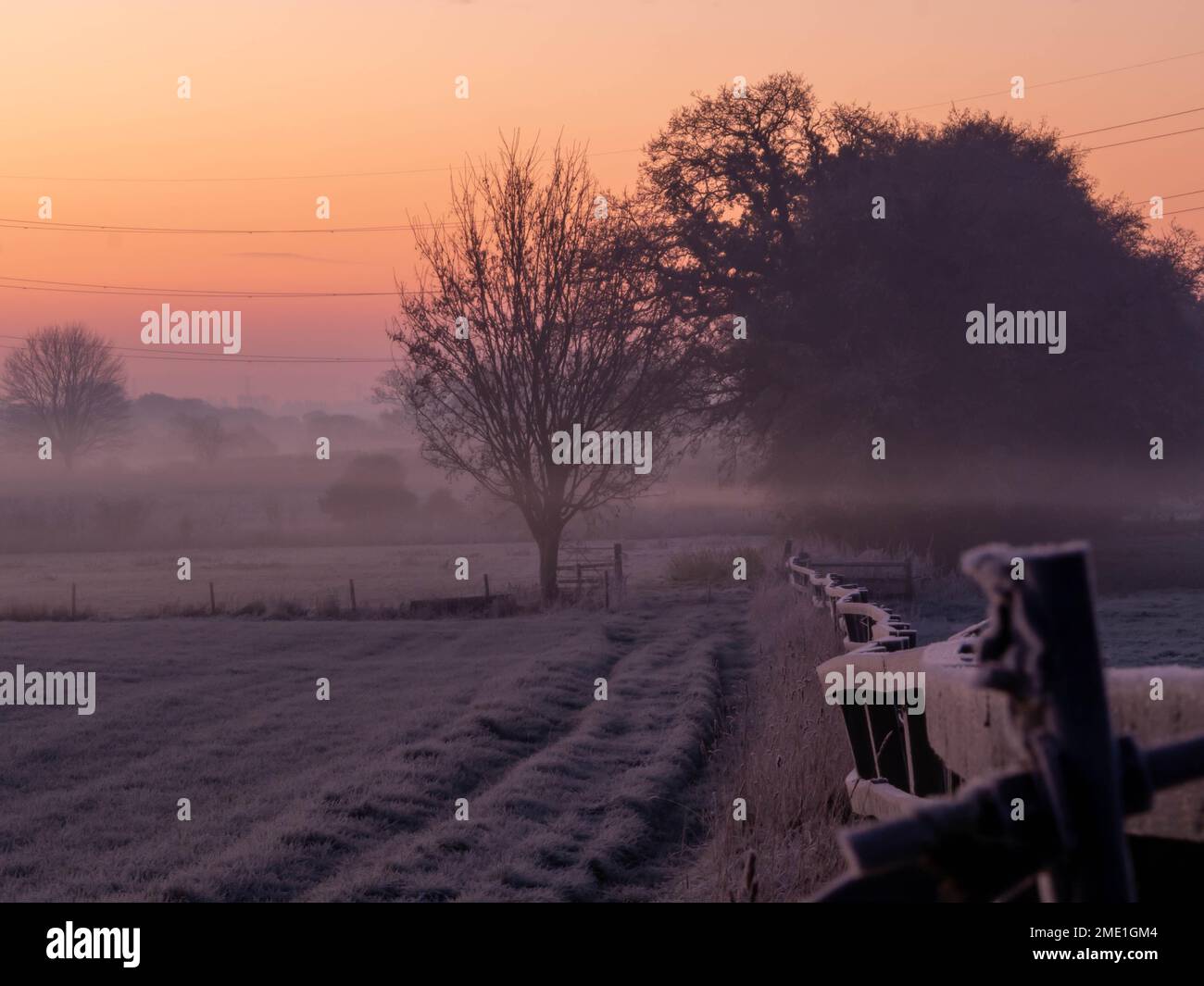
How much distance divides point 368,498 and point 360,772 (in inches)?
2811

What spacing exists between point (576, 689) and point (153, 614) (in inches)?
708

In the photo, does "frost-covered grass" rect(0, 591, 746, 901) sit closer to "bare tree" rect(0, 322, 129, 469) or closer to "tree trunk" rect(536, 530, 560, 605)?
"tree trunk" rect(536, 530, 560, 605)

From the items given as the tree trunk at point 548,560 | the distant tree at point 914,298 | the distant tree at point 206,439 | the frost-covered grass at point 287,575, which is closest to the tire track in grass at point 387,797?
the tree trunk at point 548,560

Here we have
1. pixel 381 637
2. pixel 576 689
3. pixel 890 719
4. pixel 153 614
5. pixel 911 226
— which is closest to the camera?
pixel 890 719

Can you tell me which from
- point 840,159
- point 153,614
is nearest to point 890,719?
point 153,614

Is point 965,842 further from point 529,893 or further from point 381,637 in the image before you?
point 381,637

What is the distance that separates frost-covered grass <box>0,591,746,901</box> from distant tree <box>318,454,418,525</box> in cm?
5799

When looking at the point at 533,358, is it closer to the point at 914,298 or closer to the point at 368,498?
the point at 914,298

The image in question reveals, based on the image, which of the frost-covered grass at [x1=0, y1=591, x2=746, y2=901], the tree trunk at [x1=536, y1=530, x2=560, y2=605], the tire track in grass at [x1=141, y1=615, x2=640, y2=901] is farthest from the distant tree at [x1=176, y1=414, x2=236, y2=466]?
the tire track in grass at [x1=141, y1=615, x2=640, y2=901]

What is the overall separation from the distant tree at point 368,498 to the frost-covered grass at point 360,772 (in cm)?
5799

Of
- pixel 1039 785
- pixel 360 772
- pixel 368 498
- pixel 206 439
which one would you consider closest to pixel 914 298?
pixel 360 772

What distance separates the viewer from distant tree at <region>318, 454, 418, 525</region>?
8181 cm
